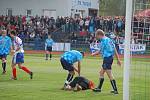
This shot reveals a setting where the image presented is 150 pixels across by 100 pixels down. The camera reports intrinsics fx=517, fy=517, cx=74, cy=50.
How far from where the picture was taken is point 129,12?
11.7 metres

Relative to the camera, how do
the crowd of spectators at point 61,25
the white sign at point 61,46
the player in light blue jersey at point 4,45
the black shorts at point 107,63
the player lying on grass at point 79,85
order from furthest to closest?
the white sign at point 61,46
the crowd of spectators at point 61,25
the player in light blue jersey at point 4,45
the player lying on grass at point 79,85
the black shorts at point 107,63

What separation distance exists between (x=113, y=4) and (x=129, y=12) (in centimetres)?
6292

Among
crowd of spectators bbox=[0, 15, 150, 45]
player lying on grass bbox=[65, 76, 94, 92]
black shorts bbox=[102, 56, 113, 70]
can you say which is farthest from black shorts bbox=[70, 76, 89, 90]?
crowd of spectators bbox=[0, 15, 150, 45]

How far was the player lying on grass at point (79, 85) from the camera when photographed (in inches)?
653

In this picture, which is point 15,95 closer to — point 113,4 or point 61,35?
point 61,35

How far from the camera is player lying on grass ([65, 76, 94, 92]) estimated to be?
54.4 ft

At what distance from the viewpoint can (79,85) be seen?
16578mm

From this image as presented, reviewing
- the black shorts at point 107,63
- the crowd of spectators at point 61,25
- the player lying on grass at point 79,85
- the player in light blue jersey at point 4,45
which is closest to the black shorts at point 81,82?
the player lying on grass at point 79,85

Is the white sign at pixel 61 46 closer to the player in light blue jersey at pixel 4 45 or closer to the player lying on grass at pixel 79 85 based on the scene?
the player in light blue jersey at pixel 4 45

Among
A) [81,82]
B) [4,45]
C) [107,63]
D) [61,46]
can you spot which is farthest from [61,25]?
[107,63]

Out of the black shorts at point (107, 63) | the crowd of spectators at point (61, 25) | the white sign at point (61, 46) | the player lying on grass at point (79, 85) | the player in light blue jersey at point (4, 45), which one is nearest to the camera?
the black shorts at point (107, 63)

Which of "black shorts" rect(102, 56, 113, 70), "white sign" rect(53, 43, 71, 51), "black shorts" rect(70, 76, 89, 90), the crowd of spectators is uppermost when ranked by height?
the crowd of spectators

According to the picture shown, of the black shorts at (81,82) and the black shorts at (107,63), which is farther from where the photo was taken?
the black shorts at (81,82)

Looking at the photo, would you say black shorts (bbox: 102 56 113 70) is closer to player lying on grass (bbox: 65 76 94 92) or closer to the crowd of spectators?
player lying on grass (bbox: 65 76 94 92)
